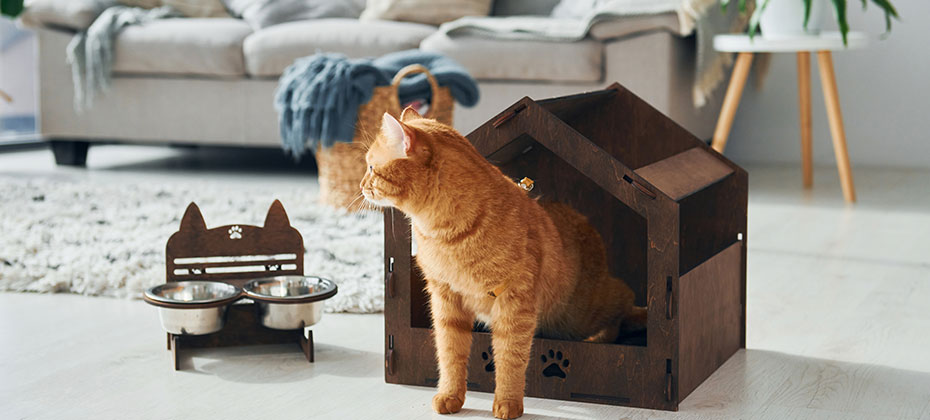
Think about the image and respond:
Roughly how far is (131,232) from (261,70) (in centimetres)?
120

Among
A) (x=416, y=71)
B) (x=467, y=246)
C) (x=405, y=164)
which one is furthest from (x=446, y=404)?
(x=416, y=71)

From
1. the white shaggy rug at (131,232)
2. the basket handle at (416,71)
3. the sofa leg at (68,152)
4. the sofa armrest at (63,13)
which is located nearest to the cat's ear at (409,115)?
the white shaggy rug at (131,232)

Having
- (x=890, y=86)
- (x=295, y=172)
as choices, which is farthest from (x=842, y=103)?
(x=295, y=172)

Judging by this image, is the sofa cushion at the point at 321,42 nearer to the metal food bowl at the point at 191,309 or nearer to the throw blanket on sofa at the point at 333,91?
the throw blanket on sofa at the point at 333,91

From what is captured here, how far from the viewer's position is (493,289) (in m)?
1.24

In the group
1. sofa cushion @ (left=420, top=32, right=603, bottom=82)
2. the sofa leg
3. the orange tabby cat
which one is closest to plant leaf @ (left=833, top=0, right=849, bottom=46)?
sofa cushion @ (left=420, top=32, right=603, bottom=82)

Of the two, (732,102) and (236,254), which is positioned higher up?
(732,102)

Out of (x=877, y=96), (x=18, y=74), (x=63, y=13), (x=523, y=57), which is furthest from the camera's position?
(x=18, y=74)

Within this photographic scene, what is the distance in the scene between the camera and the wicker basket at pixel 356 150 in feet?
8.95

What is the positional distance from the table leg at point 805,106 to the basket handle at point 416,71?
127cm

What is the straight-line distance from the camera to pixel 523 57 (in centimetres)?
323

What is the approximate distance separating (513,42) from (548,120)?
1969mm

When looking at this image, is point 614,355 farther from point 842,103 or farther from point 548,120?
point 842,103

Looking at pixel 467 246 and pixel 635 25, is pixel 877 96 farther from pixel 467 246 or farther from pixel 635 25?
pixel 467 246
